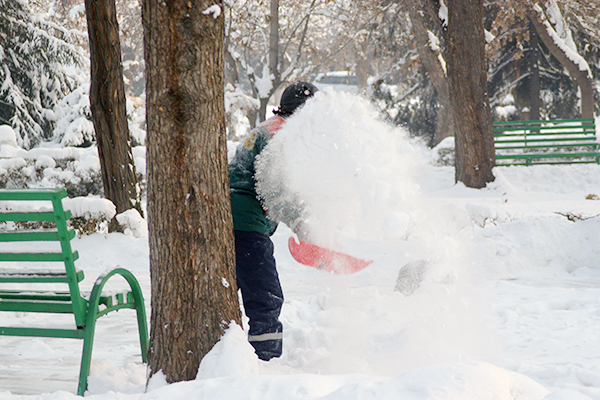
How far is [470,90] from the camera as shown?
10070 millimetres

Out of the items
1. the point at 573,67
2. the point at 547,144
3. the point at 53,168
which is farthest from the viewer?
the point at 573,67

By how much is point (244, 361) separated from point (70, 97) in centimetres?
1099

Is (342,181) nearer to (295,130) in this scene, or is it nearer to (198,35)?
(295,130)

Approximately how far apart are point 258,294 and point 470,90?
807 centimetres

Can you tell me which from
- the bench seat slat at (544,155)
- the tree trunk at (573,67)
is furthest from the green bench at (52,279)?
the tree trunk at (573,67)

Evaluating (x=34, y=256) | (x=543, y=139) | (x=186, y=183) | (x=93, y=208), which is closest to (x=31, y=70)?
(x=93, y=208)

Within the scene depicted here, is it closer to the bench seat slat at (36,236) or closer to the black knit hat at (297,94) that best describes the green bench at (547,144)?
the black knit hat at (297,94)

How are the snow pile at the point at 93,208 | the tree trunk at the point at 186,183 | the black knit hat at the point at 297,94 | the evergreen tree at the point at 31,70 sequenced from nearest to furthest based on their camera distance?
1. the tree trunk at the point at 186,183
2. the black knit hat at the point at 297,94
3. the snow pile at the point at 93,208
4. the evergreen tree at the point at 31,70

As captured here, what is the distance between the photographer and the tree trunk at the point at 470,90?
9945 mm

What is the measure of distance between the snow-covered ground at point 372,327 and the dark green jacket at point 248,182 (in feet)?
0.32

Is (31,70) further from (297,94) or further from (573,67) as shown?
(573,67)

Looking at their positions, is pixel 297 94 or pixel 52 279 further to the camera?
pixel 297 94

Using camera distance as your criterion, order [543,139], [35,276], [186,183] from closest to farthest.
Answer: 1. [186,183]
2. [35,276]
3. [543,139]

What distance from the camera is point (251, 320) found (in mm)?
3176
